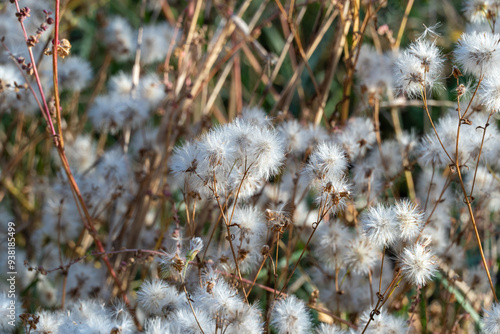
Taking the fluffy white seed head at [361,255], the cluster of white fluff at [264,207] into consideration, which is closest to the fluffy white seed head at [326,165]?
the cluster of white fluff at [264,207]

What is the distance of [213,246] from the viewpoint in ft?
4.34

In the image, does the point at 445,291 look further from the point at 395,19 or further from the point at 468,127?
the point at 395,19

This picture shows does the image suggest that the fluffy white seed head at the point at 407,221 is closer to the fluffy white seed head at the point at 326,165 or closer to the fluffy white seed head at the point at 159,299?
the fluffy white seed head at the point at 326,165

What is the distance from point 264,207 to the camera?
4.79 feet

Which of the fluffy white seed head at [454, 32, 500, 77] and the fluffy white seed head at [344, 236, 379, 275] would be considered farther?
the fluffy white seed head at [344, 236, 379, 275]

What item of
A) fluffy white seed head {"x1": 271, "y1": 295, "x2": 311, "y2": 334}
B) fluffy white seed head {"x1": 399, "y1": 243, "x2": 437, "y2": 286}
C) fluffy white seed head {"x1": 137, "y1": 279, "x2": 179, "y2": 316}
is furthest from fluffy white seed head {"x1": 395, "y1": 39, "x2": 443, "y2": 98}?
fluffy white seed head {"x1": 137, "y1": 279, "x2": 179, "y2": 316}

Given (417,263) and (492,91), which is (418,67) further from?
(417,263)

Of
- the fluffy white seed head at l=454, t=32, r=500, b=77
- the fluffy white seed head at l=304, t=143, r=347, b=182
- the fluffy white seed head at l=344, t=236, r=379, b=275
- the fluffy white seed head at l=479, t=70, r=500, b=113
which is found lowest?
the fluffy white seed head at l=344, t=236, r=379, b=275

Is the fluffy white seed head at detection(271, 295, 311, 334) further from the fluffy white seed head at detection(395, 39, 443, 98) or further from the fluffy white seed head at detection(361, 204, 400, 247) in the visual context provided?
the fluffy white seed head at detection(395, 39, 443, 98)

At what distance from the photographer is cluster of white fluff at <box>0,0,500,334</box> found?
0.95 meters

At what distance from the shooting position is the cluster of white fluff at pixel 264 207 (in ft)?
3.13

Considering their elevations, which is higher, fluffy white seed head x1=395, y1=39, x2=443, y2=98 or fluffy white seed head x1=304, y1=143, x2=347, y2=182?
fluffy white seed head x1=395, y1=39, x2=443, y2=98

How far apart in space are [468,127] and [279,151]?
497 mm

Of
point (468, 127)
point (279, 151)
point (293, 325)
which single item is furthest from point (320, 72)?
point (293, 325)
